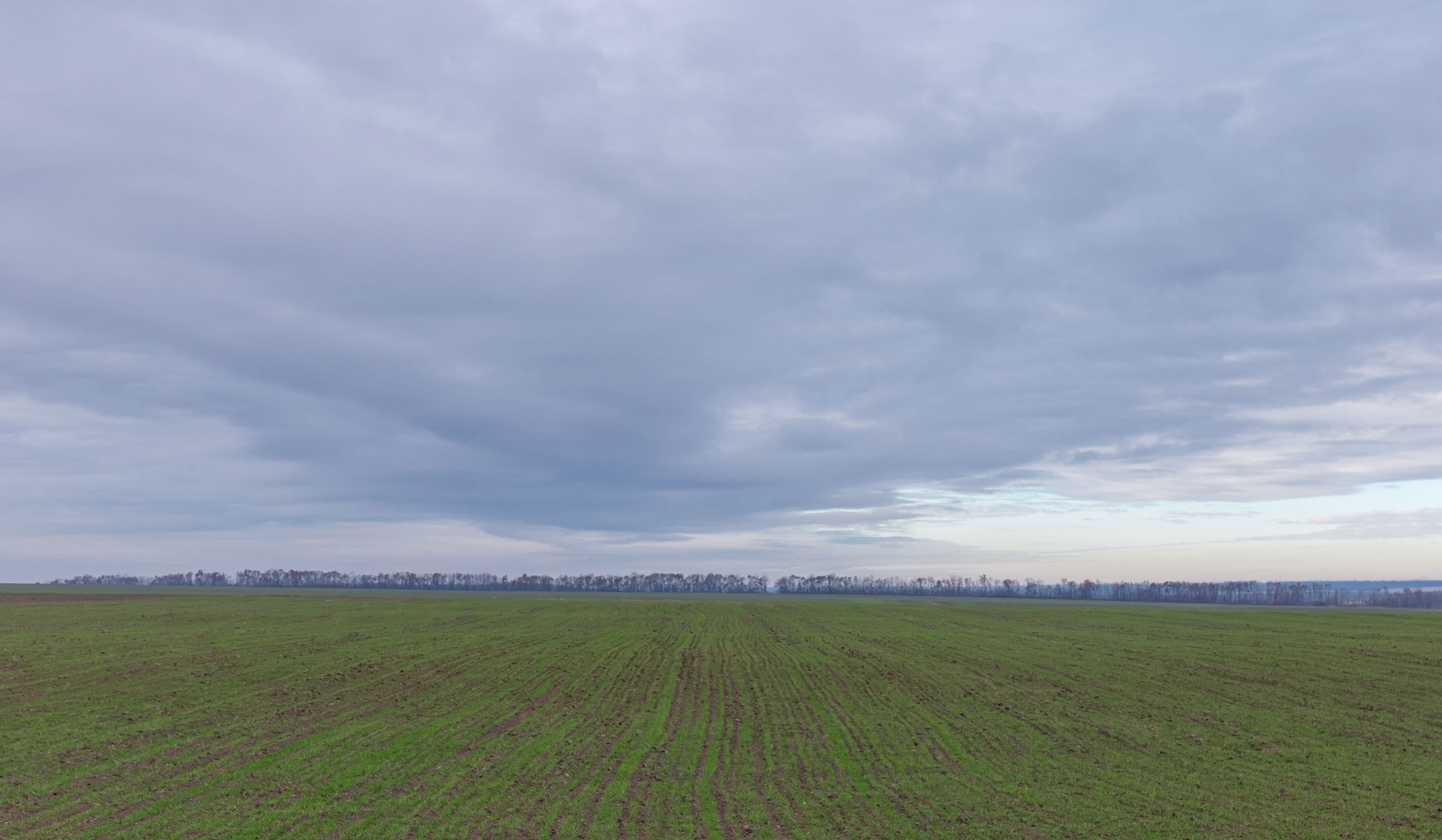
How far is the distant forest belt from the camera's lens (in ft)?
60.8

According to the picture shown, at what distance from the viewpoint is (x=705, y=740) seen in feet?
88.1

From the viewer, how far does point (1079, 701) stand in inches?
1380

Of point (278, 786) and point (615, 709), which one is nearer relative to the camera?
point (278, 786)

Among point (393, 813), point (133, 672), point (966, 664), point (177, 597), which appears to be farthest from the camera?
point (177, 597)

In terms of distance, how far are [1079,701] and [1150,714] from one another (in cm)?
334

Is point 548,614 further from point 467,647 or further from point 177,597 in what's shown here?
point 177,597

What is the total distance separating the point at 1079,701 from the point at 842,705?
35.8ft

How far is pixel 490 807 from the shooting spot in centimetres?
1900

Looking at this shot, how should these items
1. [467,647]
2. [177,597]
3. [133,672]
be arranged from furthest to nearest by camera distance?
[177,597], [467,647], [133,672]

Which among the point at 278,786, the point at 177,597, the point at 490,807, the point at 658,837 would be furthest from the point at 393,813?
the point at 177,597

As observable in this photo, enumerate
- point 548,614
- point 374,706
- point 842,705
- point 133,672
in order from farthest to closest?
point 548,614 < point 133,672 < point 842,705 < point 374,706

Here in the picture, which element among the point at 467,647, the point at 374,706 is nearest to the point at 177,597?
the point at 467,647

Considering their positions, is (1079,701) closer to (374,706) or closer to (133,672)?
(374,706)

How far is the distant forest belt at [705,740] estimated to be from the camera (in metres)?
18.5
